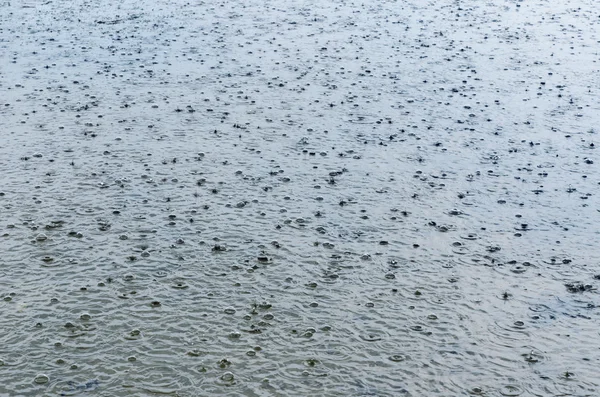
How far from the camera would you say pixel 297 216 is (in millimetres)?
20062

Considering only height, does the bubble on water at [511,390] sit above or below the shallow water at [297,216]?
above

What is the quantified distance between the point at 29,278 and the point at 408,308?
8400 mm

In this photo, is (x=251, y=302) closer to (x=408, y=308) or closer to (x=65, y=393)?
(x=408, y=308)

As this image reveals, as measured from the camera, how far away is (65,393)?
13.7 meters

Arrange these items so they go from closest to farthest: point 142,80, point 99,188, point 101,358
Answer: point 101,358, point 99,188, point 142,80

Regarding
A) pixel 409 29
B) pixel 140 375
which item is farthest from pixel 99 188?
pixel 409 29

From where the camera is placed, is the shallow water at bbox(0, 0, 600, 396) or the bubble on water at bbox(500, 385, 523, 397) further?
the shallow water at bbox(0, 0, 600, 396)

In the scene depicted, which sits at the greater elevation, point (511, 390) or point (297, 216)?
point (511, 390)

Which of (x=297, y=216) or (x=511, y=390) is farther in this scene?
(x=297, y=216)

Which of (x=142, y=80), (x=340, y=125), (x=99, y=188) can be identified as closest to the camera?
(x=99, y=188)

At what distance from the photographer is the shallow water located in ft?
48.4

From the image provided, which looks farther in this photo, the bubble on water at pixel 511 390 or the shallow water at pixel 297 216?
the shallow water at pixel 297 216

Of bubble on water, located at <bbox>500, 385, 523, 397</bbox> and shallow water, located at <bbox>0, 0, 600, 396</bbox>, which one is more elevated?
bubble on water, located at <bbox>500, 385, 523, 397</bbox>

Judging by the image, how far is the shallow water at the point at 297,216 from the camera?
14742 mm
